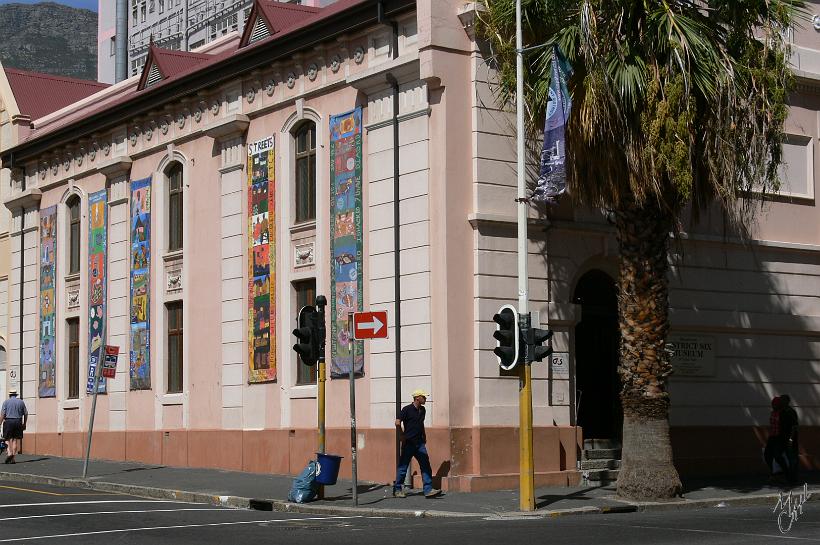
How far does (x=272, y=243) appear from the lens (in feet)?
91.1

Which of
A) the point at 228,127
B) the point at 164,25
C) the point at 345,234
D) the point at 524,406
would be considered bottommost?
the point at 524,406

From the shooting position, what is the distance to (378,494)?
2252 centimetres

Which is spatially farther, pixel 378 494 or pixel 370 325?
pixel 378 494

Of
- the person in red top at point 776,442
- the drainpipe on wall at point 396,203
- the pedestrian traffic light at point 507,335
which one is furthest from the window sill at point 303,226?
the person in red top at point 776,442

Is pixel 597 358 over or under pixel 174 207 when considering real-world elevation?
under

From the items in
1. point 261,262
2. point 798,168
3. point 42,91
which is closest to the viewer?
point 261,262

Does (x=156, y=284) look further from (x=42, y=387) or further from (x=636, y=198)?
(x=636, y=198)

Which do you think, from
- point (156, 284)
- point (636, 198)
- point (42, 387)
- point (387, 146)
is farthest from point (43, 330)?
point (636, 198)

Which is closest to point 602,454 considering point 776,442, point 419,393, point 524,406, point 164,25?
point 776,442

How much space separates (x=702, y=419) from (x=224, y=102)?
11855 millimetres

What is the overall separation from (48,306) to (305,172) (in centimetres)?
1159

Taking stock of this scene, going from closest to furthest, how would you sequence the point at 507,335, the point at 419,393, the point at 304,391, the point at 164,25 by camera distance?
the point at 507,335
the point at 419,393
the point at 304,391
the point at 164,25

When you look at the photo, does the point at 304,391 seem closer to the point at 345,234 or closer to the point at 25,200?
the point at 345,234

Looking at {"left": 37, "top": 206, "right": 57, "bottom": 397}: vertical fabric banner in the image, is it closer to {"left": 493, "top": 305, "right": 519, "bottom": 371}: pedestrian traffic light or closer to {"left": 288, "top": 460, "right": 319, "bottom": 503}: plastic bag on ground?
{"left": 288, "top": 460, "right": 319, "bottom": 503}: plastic bag on ground
